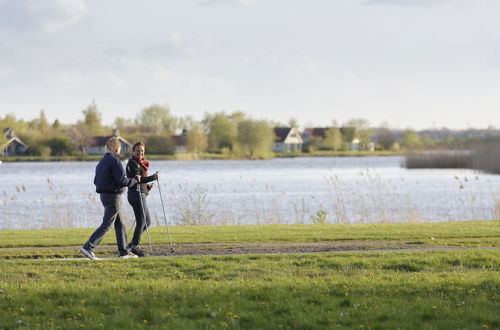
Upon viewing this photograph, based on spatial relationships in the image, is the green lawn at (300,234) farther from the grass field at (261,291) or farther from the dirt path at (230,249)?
the grass field at (261,291)

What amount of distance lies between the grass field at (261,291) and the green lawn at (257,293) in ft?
0.04

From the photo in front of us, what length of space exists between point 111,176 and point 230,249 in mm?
3144

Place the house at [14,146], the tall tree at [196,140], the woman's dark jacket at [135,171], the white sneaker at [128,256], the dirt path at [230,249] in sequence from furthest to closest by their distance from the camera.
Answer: the tall tree at [196,140] → the house at [14,146] → the dirt path at [230,249] → the woman's dark jacket at [135,171] → the white sneaker at [128,256]

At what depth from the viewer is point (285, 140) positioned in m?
142

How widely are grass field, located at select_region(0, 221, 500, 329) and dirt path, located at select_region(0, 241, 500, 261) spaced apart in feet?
3.71

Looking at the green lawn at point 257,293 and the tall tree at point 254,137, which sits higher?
the tall tree at point 254,137

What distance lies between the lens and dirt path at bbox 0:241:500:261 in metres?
14.2

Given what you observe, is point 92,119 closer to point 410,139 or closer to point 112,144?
point 410,139

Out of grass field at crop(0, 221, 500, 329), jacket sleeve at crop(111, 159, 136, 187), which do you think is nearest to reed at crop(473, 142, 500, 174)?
grass field at crop(0, 221, 500, 329)

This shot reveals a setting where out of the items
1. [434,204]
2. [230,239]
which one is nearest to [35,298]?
[230,239]

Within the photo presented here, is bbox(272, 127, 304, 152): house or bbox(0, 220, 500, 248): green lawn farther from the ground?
bbox(272, 127, 304, 152): house

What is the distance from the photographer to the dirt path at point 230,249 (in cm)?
1423

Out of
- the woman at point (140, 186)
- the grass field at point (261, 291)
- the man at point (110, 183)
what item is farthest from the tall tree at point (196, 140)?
the grass field at point (261, 291)

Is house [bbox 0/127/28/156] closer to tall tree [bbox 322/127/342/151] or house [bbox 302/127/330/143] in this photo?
tall tree [bbox 322/127/342/151]
